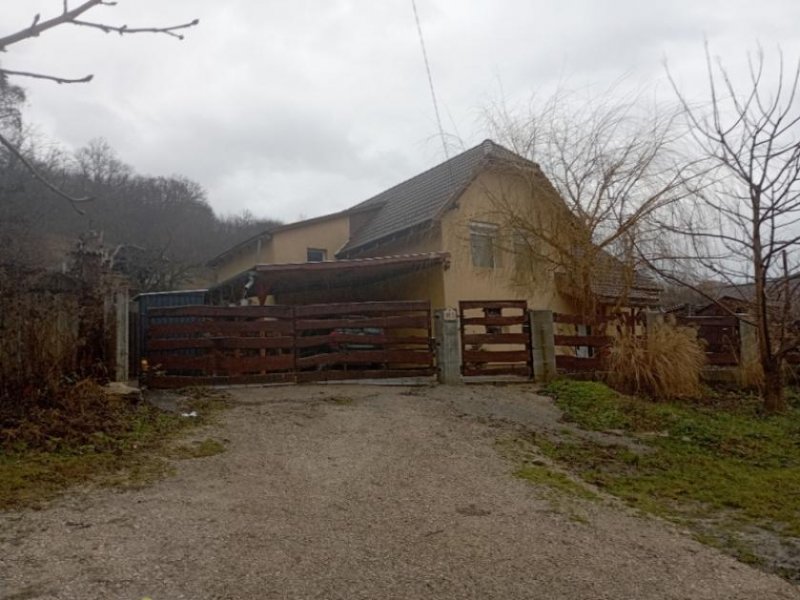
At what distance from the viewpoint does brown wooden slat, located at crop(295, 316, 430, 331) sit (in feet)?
34.9

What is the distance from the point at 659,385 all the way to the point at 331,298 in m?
9.86

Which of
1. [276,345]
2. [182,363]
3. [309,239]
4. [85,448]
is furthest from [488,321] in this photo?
[309,239]

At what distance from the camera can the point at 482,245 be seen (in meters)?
16.4

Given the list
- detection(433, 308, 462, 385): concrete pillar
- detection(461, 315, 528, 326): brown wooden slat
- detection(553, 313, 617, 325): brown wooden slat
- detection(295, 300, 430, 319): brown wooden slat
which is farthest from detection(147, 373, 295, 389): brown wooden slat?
detection(553, 313, 617, 325): brown wooden slat

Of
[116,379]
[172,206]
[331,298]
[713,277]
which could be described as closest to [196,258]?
[172,206]

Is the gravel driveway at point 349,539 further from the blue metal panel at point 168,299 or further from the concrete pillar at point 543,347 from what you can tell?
the blue metal panel at point 168,299

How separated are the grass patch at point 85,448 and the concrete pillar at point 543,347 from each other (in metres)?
5.91

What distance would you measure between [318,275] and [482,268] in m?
4.42

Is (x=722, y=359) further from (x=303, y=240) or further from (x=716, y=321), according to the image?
(x=303, y=240)

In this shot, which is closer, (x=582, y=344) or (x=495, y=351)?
(x=495, y=351)

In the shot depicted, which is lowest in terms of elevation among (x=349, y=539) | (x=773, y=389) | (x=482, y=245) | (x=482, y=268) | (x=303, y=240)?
(x=349, y=539)

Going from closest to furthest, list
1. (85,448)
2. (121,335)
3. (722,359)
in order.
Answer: (85,448)
(121,335)
(722,359)

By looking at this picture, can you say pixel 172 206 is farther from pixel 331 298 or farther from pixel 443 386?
pixel 443 386

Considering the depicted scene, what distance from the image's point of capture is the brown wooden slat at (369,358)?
10.7 meters
